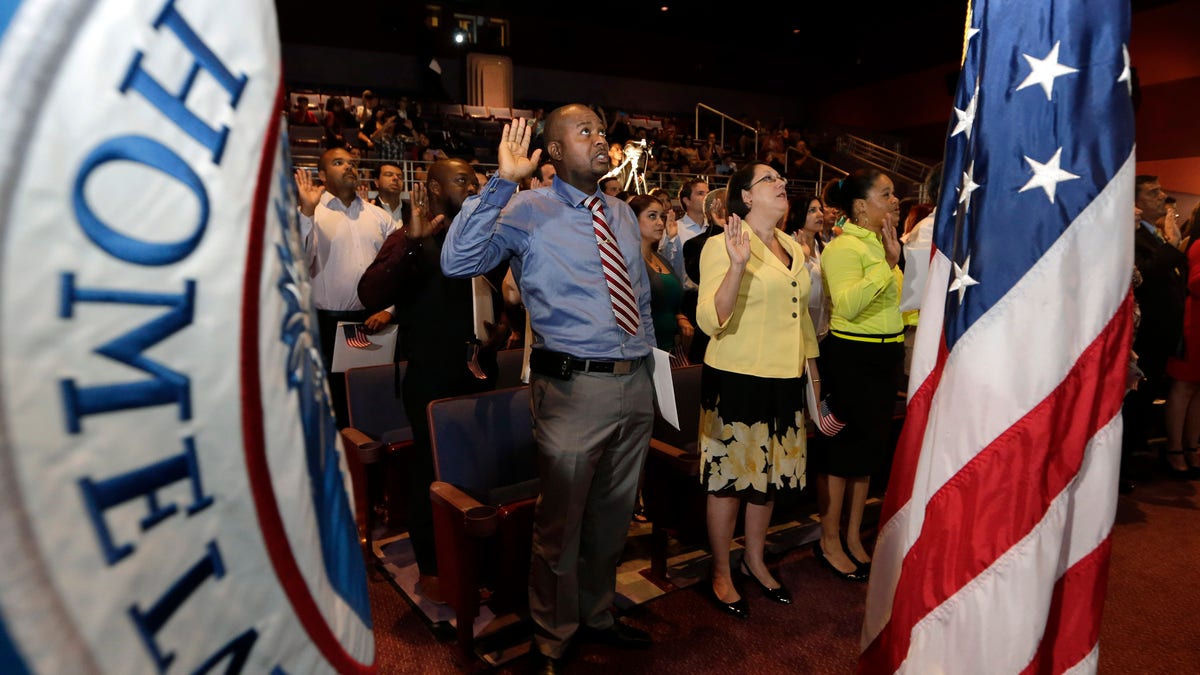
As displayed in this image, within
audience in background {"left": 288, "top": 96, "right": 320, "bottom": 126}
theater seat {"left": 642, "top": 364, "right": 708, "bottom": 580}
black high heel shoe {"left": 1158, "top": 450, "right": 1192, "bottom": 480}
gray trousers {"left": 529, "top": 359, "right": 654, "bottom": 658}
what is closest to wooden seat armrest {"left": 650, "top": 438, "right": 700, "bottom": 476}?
theater seat {"left": 642, "top": 364, "right": 708, "bottom": 580}

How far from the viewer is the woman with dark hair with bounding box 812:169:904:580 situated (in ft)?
8.77

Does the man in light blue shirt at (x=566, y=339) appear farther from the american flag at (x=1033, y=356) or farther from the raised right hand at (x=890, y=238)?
the raised right hand at (x=890, y=238)

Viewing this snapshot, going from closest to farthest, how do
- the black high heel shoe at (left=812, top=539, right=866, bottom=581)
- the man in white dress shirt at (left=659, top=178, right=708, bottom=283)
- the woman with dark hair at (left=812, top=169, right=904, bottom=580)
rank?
1. the woman with dark hair at (left=812, top=169, right=904, bottom=580)
2. the black high heel shoe at (left=812, top=539, right=866, bottom=581)
3. the man in white dress shirt at (left=659, top=178, right=708, bottom=283)

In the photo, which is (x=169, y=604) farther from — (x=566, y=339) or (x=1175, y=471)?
(x=1175, y=471)

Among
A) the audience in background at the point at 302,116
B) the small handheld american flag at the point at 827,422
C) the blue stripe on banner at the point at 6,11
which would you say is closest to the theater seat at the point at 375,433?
the small handheld american flag at the point at 827,422

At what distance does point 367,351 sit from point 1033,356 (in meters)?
2.51

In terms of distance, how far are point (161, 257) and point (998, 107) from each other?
4.50ft

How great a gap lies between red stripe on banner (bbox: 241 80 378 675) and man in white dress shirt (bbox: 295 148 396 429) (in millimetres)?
→ 2947

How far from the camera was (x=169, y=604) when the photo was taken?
42 centimetres

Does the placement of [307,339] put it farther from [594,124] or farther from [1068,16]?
[594,124]

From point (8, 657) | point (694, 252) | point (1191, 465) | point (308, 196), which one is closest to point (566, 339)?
point (8, 657)

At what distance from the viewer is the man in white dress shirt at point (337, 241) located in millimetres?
3451

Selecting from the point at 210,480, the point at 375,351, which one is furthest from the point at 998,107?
the point at 375,351

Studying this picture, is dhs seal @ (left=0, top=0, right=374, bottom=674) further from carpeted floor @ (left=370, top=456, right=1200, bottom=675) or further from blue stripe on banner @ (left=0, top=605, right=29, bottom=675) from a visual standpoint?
carpeted floor @ (left=370, top=456, right=1200, bottom=675)
